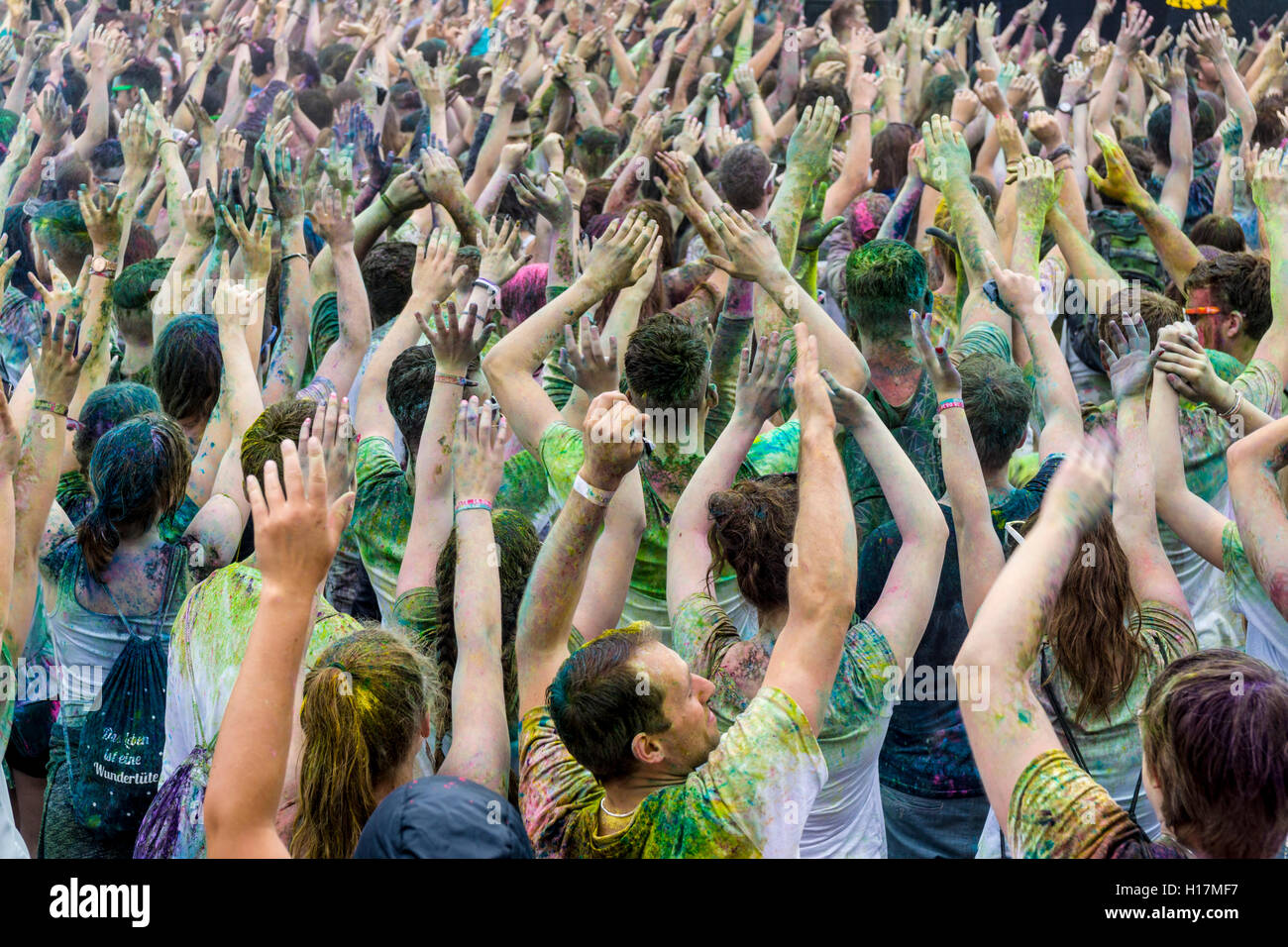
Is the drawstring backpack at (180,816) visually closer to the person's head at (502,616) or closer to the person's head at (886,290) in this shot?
the person's head at (502,616)

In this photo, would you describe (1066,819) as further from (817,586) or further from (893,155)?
(893,155)

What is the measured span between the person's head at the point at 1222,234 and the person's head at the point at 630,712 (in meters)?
4.22

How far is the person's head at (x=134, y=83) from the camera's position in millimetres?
8633

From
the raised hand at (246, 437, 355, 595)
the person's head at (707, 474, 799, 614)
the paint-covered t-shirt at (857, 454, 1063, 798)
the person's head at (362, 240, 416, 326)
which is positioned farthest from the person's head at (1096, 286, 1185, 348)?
the raised hand at (246, 437, 355, 595)

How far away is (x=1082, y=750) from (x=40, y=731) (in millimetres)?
2835

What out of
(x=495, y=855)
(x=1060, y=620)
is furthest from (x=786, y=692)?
(x=1060, y=620)

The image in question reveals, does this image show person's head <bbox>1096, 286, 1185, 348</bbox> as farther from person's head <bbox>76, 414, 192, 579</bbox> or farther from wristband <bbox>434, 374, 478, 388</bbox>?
person's head <bbox>76, 414, 192, 579</bbox>

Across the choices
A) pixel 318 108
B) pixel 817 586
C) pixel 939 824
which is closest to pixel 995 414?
pixel 939 824

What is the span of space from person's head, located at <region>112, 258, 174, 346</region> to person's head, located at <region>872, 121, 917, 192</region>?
12.8 ft

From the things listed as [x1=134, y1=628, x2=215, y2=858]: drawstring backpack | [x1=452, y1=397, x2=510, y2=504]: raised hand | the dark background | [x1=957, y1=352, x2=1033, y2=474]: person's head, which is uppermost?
the dark background

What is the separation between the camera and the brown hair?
2559mm

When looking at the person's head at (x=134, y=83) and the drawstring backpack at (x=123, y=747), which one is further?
the person's head at (x=134, y=83)

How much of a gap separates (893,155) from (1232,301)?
288 centimetres

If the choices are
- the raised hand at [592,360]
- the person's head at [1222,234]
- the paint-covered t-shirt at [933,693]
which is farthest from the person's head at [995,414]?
the person's head at [1222,234]
